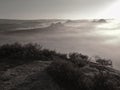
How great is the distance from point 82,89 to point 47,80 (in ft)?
5.62

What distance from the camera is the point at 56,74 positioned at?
12.5 metres

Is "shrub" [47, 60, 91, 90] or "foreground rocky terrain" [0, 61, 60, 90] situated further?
"shrub" [47, 60, 91, 90]

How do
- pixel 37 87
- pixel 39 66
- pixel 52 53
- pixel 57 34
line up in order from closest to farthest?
pixel 37 87
pixel 39 66
pixel 52 53
pixel 57 34

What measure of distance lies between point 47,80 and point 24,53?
529 cm

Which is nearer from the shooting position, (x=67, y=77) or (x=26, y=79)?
(x=67, y=77)

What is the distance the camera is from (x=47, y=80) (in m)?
12.2

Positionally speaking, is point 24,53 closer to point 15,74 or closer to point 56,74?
point 15,74

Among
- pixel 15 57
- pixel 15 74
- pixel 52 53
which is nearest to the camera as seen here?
pixel 15 74

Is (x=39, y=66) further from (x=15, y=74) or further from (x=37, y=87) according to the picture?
(x=37, y=87)

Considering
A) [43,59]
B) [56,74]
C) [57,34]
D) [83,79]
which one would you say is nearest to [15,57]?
[43,59]

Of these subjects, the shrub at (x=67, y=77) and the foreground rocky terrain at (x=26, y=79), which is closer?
the foreground rocky terrain at (x=26, y=79)

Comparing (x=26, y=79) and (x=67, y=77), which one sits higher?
(x=67, y=77)

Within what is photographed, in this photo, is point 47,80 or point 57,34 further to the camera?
point 57,34

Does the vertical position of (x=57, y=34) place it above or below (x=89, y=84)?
below
